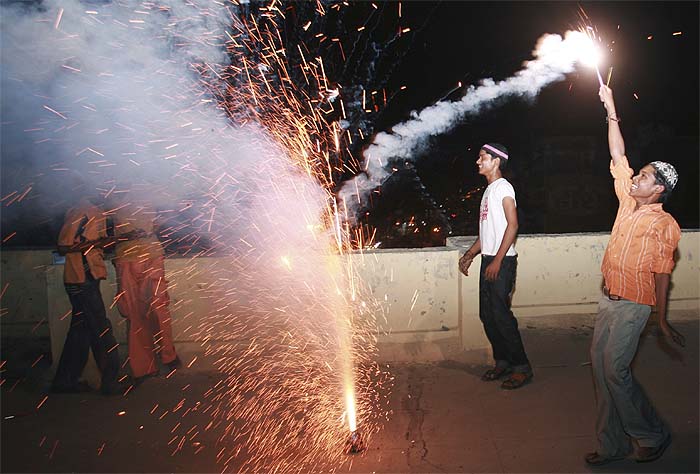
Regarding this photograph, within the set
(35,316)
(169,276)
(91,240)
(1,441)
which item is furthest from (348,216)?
(1,441)

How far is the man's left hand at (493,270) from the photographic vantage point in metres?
4.11

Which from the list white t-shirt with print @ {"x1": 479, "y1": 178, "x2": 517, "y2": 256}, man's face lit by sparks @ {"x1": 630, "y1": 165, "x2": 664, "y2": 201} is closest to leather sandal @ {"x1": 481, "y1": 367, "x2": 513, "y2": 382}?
white t-shirt with print @ {"x1": 479, "y1": 178, "x2": 517, "y2": 256}

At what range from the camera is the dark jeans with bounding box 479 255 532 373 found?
13.9 ft

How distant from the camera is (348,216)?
6.99 m

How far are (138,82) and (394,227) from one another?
6671 millimetres

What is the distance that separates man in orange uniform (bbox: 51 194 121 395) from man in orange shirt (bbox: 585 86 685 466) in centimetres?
396

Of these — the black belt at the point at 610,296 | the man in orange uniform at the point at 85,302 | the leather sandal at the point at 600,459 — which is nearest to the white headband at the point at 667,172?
the black belt at the point at 610,296

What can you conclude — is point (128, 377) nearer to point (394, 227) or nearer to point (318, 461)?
point (318, 461)

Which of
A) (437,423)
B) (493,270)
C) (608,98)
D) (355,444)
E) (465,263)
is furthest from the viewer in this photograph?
(465,263)

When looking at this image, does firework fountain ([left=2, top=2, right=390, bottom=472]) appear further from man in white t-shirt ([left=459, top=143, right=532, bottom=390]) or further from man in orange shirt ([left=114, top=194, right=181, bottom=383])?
man in white t-shirt ([left=459, top=143, right=532, bottom=390])

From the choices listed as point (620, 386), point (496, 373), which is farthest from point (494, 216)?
point (620, 386)

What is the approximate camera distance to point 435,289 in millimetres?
5109

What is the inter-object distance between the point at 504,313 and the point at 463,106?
8.62 feet

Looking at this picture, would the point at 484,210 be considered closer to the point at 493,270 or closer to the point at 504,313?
the point at 493,270
